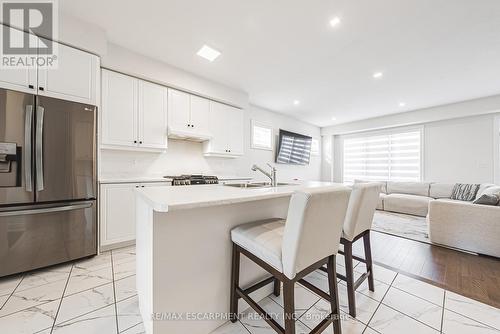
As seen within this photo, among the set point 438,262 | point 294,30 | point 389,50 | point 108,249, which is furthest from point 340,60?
point 108,249

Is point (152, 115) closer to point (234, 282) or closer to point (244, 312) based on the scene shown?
point (234, 282)

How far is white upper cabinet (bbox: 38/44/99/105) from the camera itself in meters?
2.07

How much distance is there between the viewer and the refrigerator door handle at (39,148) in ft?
6.30

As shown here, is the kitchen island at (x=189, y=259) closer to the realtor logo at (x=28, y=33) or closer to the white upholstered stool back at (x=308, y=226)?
the white upholstered stool back at (x=308, y=226)

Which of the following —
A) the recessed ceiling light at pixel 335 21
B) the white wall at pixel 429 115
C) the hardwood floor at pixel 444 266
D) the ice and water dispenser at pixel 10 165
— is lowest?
the hardwood floor at pixel 444 266

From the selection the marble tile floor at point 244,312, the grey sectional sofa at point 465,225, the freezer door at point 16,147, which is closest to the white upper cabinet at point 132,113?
the freezer door at point 16,147

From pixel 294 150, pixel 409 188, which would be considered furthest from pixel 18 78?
pixel 409 188

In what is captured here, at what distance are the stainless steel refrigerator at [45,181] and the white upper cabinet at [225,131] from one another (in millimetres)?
1828

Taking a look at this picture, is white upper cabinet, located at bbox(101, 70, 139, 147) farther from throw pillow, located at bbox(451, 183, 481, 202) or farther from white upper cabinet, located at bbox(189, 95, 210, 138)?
throw pillow, located at bbox(451, 183, 481, 202)

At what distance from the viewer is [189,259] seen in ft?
3.90

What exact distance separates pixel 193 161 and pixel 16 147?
2.25 meters

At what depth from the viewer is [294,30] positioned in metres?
2.26

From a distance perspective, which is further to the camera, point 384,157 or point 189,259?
point 384,157

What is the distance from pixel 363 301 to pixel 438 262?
4.85ft
